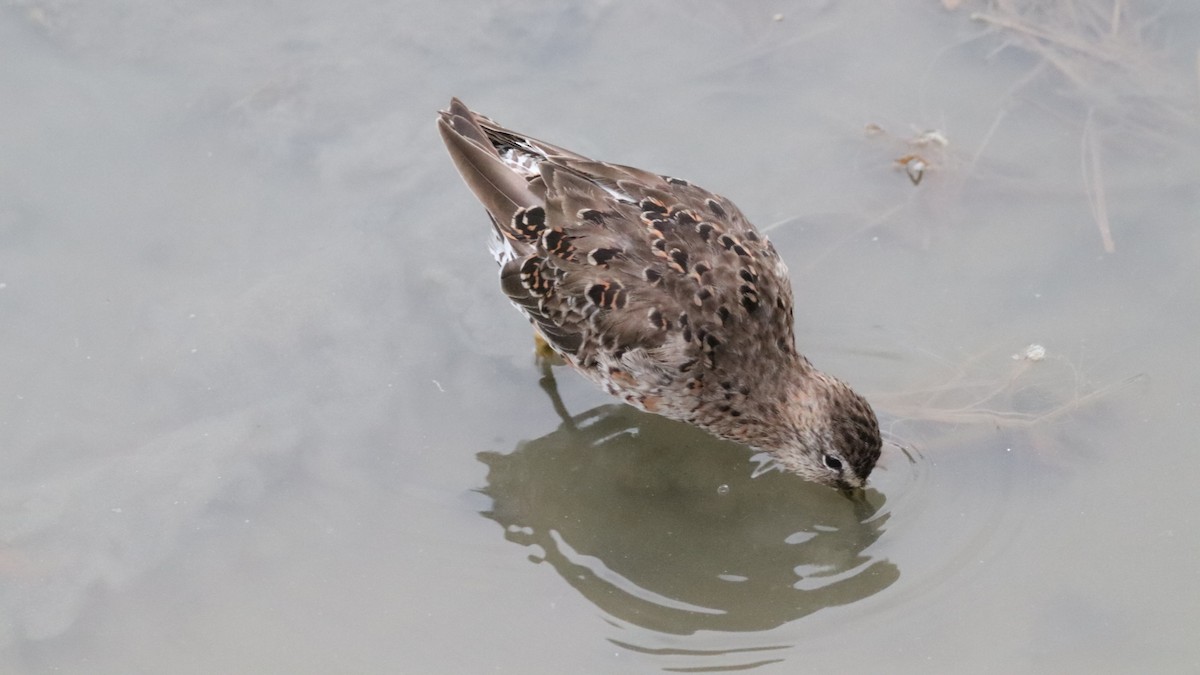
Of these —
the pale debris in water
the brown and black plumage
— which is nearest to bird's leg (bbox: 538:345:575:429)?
the brown and black plumage

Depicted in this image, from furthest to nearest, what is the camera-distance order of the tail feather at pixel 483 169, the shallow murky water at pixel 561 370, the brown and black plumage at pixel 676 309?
1. the tail feather at pixel 483 169
2. the brown and black plumage at pixel 676 309
3. the shallow murky water at pixel 561 370

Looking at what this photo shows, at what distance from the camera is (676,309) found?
230 inches

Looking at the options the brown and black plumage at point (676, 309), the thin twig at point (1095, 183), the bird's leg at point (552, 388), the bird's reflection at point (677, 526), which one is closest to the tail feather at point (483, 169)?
the brown and black plumage at point (676, 309)

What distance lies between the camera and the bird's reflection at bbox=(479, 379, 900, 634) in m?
5.70

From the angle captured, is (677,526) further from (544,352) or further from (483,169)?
(483,169)

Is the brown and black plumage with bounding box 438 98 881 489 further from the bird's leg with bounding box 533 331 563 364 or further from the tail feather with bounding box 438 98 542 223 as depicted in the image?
the bird's leg with bounding box 533 331 563 364

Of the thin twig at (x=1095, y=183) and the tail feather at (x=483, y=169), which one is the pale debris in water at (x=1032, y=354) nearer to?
the thin twig at (x=1095, y=183)

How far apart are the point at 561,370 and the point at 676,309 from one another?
3.75 ft

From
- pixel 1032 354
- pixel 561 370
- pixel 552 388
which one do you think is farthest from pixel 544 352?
pixel 1032 354

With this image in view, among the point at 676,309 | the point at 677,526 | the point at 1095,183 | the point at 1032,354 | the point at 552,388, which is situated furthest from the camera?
the point at 1095,183

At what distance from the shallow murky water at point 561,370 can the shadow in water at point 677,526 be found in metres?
0.02

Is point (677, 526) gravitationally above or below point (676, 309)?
below

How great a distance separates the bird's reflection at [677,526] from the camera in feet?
18.7

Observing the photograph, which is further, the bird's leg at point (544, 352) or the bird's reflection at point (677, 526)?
the bird's leg at point (544, 352)
